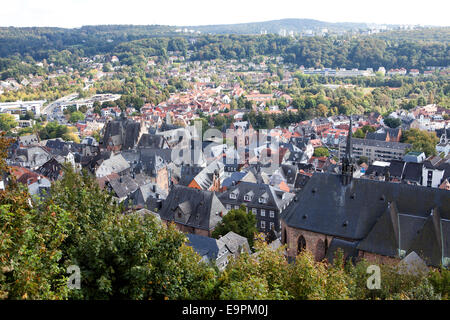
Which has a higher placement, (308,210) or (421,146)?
(308,210)

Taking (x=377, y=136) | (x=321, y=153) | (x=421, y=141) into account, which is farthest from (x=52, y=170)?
(x=421, y=141)

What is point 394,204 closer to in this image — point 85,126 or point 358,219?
point 358,219

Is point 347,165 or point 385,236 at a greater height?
point 347,165

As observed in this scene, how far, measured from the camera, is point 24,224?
12.4 m

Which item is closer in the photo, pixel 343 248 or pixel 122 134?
pixel 343 248

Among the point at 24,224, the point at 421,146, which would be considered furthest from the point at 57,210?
the point at 421,146

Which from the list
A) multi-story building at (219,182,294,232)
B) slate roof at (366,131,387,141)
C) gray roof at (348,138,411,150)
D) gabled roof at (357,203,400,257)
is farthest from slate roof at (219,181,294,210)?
slate roof at (366,131,387,141)

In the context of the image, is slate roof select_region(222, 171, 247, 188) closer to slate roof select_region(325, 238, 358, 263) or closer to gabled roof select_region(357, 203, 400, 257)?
slate roof select_region(325, 238, 358, 263)

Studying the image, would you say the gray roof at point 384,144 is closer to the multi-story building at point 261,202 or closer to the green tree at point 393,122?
the green tree at point 393,122

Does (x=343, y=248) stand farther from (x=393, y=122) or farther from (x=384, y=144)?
(x=393, y=122)

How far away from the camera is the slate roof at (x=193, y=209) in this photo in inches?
1583

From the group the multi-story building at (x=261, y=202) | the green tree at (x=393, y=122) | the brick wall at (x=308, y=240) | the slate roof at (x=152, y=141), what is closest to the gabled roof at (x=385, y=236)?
the brick wall at (x=308, y=240)

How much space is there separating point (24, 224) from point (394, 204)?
23318 mm

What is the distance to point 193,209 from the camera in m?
41.2
